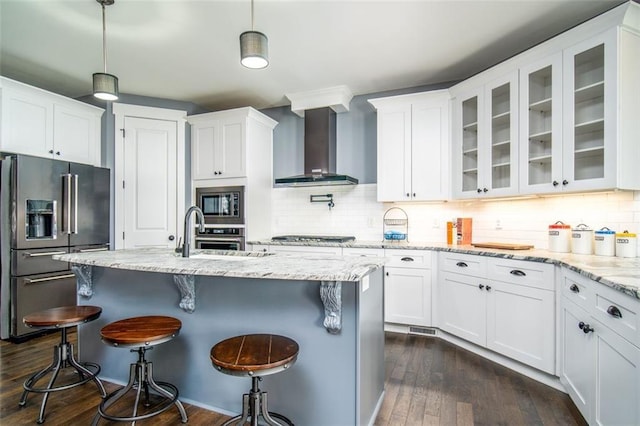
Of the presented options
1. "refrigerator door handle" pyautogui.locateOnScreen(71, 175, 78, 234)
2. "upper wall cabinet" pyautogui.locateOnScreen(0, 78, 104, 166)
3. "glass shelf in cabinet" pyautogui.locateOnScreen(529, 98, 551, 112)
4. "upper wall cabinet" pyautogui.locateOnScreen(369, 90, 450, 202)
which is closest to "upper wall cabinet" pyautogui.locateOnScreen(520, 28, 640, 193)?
"glass shelf in cabinet" pyautogui.locateOnScreen(529, 98, 551, 112)

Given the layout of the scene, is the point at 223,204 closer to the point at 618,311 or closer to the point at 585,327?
the point at 585,327

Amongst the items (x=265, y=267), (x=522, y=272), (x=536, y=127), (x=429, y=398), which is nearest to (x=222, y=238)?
(x=265, y=267)

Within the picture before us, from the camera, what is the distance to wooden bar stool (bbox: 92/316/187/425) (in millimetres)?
1667

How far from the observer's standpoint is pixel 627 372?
4.56 feet

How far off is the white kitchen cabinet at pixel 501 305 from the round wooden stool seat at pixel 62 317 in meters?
2.79

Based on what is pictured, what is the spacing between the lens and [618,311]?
1.47 meters

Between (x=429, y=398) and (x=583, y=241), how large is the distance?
1.70 metres

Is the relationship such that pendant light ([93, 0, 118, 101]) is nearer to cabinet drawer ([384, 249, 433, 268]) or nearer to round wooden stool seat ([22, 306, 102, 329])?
round wooden stool seat ([22, 306, 102, 329])

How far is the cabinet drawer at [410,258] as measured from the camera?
3.24m

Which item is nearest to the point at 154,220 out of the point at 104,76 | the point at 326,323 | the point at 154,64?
the point at 154,64

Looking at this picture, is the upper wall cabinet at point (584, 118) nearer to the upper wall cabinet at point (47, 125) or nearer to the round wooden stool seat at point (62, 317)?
the round wooden stool seat at point (62, 317)

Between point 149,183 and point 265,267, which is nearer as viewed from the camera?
point 265,267

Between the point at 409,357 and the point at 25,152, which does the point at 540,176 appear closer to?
the point at 409,357

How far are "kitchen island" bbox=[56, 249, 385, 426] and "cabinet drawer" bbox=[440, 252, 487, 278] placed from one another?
1.17 meters
